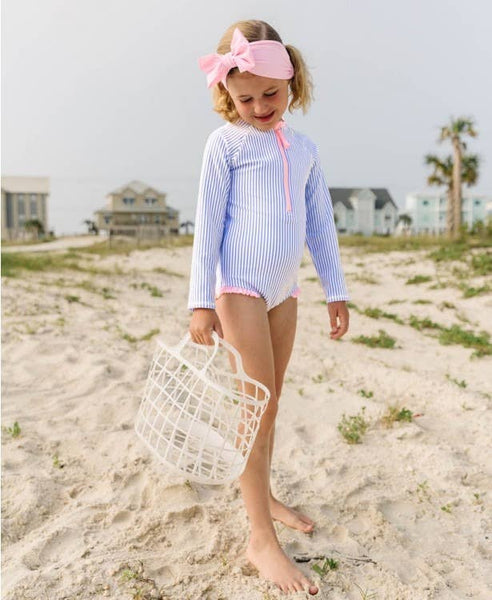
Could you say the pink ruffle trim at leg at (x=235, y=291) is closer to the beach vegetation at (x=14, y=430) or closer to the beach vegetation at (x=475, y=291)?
the beach vegetation at (x=14, y=430)

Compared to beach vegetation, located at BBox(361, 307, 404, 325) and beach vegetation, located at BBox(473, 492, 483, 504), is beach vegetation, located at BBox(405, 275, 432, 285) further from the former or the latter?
beach vegetation, located at BBox(473, 492, 483, 504)

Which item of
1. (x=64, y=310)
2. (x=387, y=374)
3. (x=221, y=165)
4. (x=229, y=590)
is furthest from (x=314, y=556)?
(x=64, y=310)

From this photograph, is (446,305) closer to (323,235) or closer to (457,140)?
(323,235)

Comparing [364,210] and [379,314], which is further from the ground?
[364,210]

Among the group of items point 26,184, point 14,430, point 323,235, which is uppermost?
point 26,184

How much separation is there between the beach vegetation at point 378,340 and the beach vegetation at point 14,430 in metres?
3.06

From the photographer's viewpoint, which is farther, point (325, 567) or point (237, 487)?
point (237, 487)

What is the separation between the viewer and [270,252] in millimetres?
2123

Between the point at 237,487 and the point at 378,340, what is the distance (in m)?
2.96

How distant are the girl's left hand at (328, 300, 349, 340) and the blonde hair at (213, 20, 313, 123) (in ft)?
2.40

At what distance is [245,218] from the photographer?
2.15 metres

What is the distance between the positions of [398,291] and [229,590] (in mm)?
6444

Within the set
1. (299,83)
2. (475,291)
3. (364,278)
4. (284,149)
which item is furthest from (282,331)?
(364,278)

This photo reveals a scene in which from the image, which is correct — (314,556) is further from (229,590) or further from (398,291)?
(398,291)
